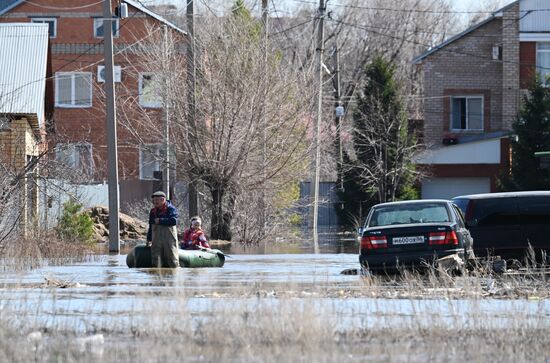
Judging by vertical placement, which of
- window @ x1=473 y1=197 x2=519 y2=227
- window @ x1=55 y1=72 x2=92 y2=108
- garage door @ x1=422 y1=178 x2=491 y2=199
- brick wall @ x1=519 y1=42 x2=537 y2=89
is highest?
brick wall @ x1=519 y1=42 x2=537 y2=89

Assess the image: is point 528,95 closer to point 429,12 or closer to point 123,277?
point 429,12

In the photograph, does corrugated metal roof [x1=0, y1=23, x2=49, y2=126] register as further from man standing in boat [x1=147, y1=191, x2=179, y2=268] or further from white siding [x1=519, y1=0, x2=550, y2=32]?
white siding [x1=519, y1=0, x2=550, y2=32]

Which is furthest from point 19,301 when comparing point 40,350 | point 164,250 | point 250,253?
point 250,253

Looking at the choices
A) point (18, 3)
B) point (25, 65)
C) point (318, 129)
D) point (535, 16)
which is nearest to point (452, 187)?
point (535, 16)

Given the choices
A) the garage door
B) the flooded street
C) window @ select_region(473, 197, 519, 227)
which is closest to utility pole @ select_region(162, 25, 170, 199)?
window @ select_region(473, 197, 519, 227)

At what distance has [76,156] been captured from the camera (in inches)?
2028

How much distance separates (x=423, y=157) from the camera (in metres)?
57.2

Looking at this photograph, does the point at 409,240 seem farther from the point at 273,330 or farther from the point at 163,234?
the point at 273,330

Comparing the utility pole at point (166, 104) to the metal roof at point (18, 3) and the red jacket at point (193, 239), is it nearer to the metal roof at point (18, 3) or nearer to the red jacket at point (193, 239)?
the metal roof at point (18, 3)

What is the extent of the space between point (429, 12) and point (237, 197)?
40.0 m

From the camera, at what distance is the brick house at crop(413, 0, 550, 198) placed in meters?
56.8

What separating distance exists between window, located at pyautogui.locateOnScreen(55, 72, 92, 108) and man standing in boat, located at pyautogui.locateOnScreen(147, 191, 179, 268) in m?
33.3

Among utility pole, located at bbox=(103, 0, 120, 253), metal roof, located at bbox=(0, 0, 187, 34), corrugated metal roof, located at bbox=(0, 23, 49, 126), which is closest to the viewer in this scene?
utility pole, located at bbox=(103, 0, 120, 253)

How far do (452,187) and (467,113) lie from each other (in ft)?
12.9
